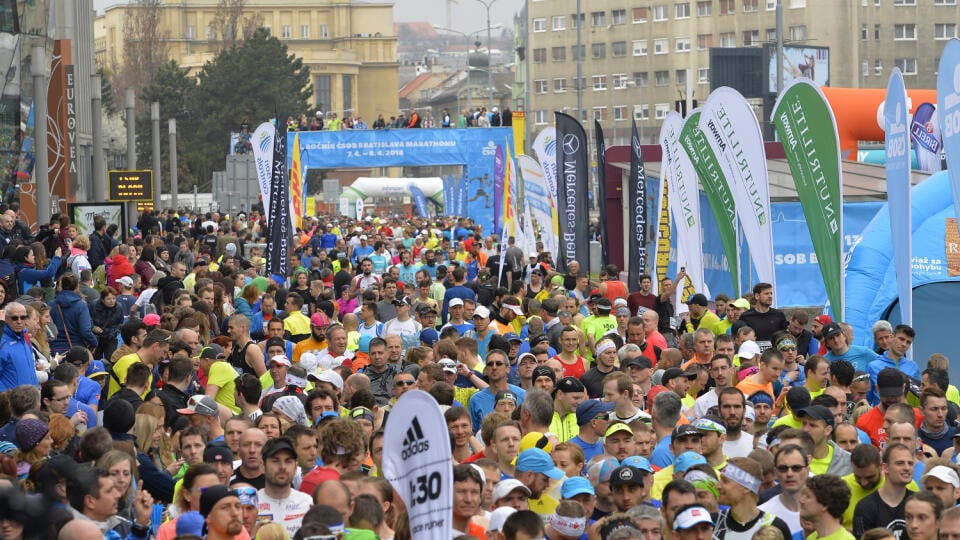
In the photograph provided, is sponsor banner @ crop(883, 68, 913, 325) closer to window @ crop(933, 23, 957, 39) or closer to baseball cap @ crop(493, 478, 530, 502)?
baseball cap @ crop(493, 478, 530, 502)

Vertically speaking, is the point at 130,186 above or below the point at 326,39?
below

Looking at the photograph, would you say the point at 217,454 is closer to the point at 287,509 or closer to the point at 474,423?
the point at 287,509

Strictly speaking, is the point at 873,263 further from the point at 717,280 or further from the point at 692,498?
the point at 692,498

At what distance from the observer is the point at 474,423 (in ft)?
40.6

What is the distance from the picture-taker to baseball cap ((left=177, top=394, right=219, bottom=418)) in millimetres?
10438

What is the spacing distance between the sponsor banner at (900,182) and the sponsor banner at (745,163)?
4.84ft

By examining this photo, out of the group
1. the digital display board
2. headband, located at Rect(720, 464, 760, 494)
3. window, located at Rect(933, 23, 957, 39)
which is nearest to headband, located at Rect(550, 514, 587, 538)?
headband, located at Rect(720, 464, 760, 494)

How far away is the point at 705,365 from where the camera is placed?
1330 cm

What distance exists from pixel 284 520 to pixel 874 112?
3116cm

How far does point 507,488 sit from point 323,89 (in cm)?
14726

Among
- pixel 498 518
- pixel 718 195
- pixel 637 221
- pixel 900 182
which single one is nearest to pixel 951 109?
pixel 900 182

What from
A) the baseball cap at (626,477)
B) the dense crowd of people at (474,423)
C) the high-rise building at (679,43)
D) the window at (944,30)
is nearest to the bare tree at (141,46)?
the high-rise building at (679,43)

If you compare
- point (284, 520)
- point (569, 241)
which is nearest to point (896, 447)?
point (284, 520)

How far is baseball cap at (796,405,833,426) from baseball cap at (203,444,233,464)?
3303 millimetres
